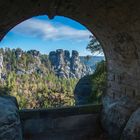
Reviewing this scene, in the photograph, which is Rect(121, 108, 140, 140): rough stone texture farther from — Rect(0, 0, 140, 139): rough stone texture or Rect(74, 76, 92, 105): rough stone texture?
Rect(74, 76, 92, 105): rough stone texture

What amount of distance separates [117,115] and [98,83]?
7.57 m

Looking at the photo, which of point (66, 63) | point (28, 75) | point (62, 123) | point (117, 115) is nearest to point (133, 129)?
point (117, 115)

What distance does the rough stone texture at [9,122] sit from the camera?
450cm

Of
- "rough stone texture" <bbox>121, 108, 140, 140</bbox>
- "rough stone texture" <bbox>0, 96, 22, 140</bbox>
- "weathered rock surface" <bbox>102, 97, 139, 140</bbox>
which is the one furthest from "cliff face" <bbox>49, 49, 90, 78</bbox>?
"rough stone texture" <bbox>0, 96, 22, 140</bbox>

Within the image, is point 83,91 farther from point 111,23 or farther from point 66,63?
point 66,63

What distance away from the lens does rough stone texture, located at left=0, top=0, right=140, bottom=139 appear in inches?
201

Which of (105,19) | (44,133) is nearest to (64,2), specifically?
(105,19)

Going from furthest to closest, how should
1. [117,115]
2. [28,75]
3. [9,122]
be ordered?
[28,75] → [117,115] → [9,122]

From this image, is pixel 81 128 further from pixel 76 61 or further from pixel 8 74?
pixel 76 61

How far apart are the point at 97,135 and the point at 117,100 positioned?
1.10 metres

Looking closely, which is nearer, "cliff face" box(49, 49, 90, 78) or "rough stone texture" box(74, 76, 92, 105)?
"rough stone texture" box(74, 76, 92, 105)

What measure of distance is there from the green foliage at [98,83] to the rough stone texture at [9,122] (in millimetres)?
8697

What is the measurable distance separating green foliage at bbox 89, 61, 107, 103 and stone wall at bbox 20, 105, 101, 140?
642cm

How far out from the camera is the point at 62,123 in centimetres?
651
